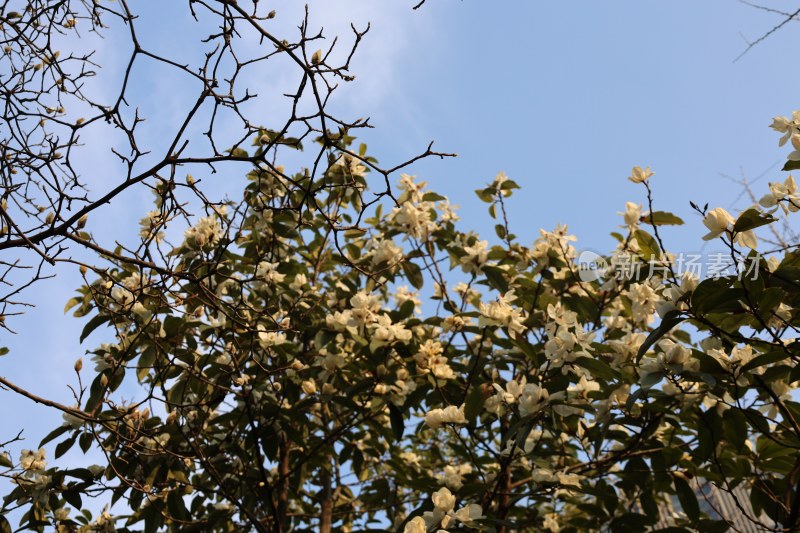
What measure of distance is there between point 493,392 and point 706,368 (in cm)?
75

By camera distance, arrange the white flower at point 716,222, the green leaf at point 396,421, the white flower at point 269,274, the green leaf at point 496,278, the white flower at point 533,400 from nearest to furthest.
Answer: the white flower at point 716,222
the white flower at point 533,400
the green leaf at point 396,421
the green leaf at point 496,278
the white flower at point 269,274

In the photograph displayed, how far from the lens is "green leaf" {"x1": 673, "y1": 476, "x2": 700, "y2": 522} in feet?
7.50

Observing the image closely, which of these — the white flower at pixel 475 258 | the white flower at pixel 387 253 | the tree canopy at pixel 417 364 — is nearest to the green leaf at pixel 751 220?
the tree canopy at pixel 417 364

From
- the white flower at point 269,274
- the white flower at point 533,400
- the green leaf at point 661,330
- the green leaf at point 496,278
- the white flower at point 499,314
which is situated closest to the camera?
the green leaf at point 661,330

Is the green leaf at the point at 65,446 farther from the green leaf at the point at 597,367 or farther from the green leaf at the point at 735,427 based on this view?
the green leaf at the point at 735,427

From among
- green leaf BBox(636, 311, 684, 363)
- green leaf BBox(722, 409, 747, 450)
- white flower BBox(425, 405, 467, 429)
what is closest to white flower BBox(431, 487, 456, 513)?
white flower BBox(425, 405, 467, 429)

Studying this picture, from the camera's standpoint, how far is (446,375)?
2535 millimetres

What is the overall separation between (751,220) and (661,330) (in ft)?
1.10

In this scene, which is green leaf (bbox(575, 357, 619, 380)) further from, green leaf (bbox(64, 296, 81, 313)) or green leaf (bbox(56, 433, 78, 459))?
green leaf (bbox(64, 296, 81, 313))

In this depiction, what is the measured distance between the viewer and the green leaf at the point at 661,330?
166 cm

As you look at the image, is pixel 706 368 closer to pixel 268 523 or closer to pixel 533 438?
pixel 533 438

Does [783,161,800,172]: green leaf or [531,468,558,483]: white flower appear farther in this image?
[531,468,558,483]: white flower

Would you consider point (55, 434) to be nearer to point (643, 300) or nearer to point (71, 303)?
point (71, 303)

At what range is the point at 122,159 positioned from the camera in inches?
63.3
